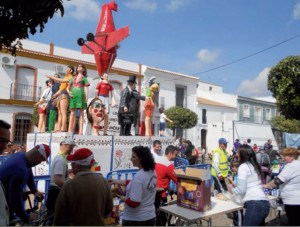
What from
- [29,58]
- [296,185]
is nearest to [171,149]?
[296,185]

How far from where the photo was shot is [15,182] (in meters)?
3.13

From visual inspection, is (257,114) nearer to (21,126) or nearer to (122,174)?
(21,126)

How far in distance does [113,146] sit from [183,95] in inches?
997

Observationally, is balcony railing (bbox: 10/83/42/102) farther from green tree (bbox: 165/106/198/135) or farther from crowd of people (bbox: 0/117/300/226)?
crowd of people (bbox: 0/117/300/226)

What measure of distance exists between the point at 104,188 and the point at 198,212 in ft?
5.67

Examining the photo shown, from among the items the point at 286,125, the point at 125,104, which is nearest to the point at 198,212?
the point at 125,104

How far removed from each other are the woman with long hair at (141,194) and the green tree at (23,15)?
5.89 feet

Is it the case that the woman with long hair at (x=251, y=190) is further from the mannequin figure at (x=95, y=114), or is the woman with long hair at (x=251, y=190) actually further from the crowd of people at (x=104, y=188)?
the mannequin figure at (x=95, y=114)

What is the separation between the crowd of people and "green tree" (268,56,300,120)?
7970 millimetres

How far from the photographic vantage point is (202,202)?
4117 millimetres

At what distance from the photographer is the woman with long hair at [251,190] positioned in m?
3.86

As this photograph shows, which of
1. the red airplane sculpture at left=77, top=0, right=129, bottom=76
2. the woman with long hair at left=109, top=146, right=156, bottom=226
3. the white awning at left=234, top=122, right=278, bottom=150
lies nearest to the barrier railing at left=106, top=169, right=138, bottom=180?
the woman with long hair at left=109, top=146, right=156, bottom=226

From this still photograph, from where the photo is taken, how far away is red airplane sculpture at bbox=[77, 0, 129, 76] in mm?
8983

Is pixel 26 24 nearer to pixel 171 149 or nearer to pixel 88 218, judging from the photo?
pixel 88 218
